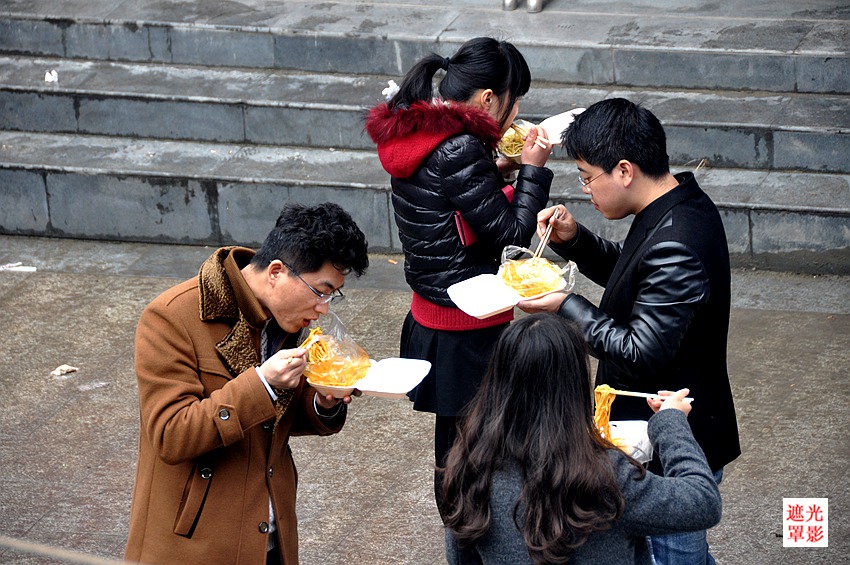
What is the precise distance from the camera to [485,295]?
3.83 metres

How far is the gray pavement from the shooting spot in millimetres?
4891

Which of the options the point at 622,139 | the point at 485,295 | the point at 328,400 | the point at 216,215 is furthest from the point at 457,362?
the point at 216,215

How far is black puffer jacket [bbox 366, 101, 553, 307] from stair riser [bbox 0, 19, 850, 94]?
174 inches

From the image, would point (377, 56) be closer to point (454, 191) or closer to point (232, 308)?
point (454, 191)

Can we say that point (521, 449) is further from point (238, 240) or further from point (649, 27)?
point (649, 27)

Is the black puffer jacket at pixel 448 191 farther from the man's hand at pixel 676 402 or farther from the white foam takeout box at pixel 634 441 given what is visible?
the man's hand at pixel 676 402

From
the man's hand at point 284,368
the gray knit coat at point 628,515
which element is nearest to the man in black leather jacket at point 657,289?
the gray knit coat at point 628,515

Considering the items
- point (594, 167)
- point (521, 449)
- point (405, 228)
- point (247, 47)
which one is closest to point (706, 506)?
point (521, 449)

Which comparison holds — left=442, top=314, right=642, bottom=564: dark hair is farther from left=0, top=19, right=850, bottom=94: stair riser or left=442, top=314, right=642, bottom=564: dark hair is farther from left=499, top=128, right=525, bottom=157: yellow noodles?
left=0, top=19, right=850, bottom=94: stair riser

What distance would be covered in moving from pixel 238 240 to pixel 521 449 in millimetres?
5709

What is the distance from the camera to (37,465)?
5535mm

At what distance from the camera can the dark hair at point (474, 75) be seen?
4.25 m

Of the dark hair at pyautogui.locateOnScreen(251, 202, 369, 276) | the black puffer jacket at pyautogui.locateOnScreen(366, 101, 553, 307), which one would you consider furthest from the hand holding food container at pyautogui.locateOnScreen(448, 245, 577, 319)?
the dark hair at pyautogui.locateOnScreen(251, 202, 369, 276)

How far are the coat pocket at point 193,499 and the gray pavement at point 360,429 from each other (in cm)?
173
